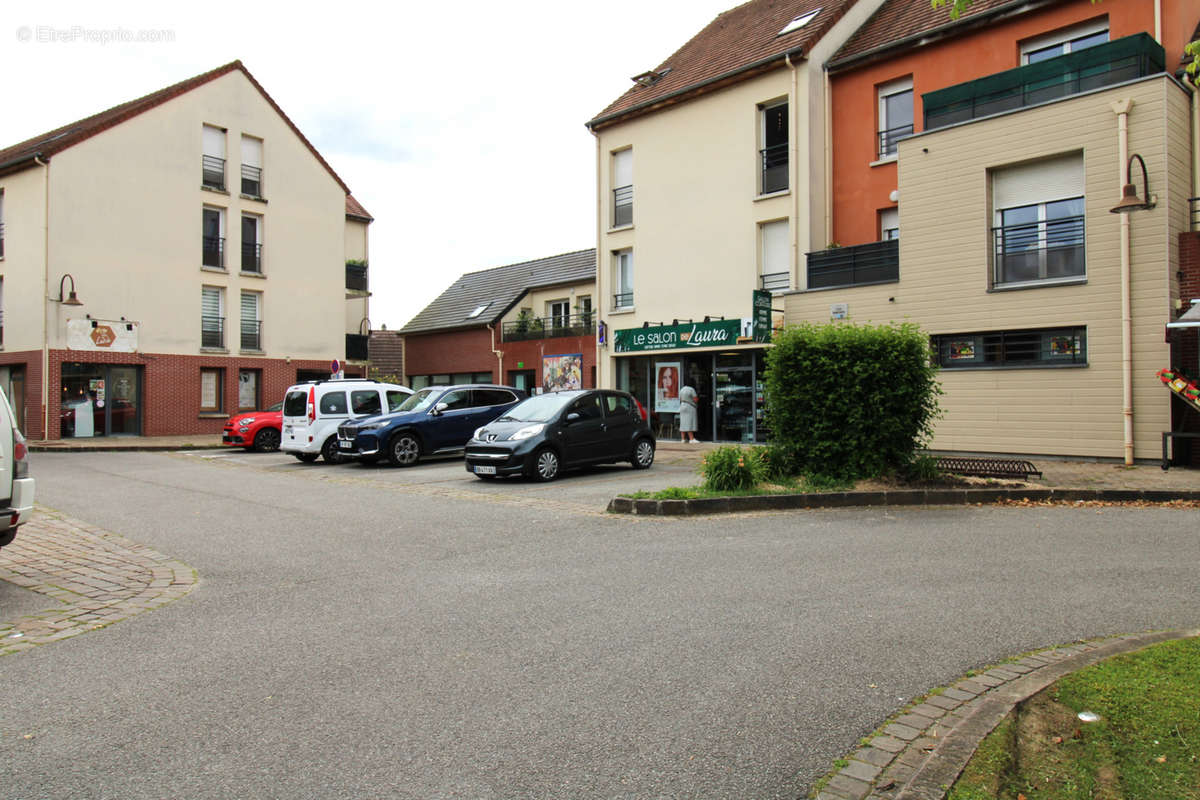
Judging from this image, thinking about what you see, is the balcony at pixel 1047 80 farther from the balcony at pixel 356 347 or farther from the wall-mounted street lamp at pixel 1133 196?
the balcony at pixel 356 347

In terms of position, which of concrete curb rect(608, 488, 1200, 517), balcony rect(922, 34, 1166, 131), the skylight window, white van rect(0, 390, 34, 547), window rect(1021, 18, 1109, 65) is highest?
the skylight window

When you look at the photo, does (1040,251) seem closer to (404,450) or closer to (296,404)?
(404,450)

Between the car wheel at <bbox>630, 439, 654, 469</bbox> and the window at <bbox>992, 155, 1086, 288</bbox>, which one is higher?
the window at <bbox>992, 155, 1086, 288</bbox>

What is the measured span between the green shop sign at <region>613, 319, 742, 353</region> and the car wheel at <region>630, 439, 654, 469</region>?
629 cm

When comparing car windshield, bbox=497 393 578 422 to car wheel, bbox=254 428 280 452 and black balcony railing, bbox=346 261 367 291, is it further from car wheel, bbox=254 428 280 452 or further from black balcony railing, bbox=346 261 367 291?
black balcony railing, bbox=346 261 367 291

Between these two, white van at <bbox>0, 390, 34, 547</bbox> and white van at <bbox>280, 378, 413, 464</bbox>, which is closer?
white van at <bbox>0, 390, 34, 547</bbox>

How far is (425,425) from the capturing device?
1788 centimetres

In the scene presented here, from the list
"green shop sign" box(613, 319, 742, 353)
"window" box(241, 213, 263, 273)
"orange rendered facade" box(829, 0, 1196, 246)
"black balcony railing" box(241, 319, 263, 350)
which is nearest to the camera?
"orange rendered facade" box(829, 0, 1196, 246)

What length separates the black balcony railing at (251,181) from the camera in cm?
3216

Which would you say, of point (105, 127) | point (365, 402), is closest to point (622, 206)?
point (365, 402)

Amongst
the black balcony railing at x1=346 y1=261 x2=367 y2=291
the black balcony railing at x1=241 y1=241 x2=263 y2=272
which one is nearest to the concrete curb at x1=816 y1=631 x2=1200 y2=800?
the black balcony railing at x1=241 y1=241 x2=263 y2=272

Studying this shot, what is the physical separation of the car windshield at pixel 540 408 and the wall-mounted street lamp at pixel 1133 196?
9.06 meters

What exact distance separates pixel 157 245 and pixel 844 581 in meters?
29.2

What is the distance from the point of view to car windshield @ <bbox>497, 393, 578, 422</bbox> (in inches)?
577
